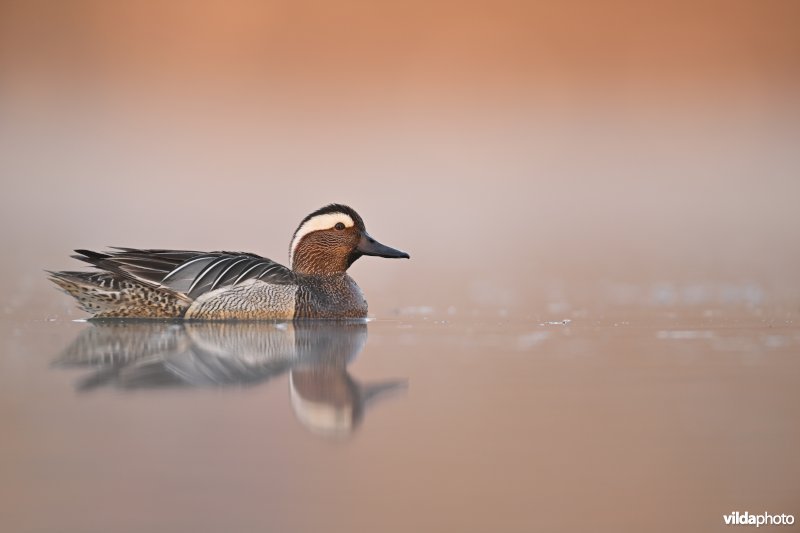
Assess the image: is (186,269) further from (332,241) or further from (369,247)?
(369,247)

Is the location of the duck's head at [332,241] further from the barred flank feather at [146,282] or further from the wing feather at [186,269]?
the barred flank feather at [146,282]

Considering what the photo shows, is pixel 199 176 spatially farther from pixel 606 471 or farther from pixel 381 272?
pixel 606 471

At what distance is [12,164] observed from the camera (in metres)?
19.0

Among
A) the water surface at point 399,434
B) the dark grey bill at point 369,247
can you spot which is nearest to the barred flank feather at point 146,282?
the dark grey bill at point 369,247

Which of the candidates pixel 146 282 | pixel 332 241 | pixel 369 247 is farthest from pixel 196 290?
pixel 369 247

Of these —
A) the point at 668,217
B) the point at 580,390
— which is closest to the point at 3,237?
the point at 668,217

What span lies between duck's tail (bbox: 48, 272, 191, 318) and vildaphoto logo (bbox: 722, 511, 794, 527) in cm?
471

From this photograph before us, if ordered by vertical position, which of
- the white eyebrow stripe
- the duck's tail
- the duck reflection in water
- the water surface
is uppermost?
the white eyebrow stripe

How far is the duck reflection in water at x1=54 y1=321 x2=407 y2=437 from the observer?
381cm

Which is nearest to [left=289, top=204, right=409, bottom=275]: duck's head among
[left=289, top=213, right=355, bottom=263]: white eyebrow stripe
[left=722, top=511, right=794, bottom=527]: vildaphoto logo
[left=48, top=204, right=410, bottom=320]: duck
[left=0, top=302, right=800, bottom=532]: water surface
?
[left=289, top=213, right=355, bottom=263]: white eyebrow stripe

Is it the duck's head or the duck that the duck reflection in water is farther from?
the duck's head

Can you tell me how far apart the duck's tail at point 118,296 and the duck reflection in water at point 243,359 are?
13 centimetres

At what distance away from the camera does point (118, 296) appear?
684cm

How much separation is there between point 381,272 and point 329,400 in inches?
274
